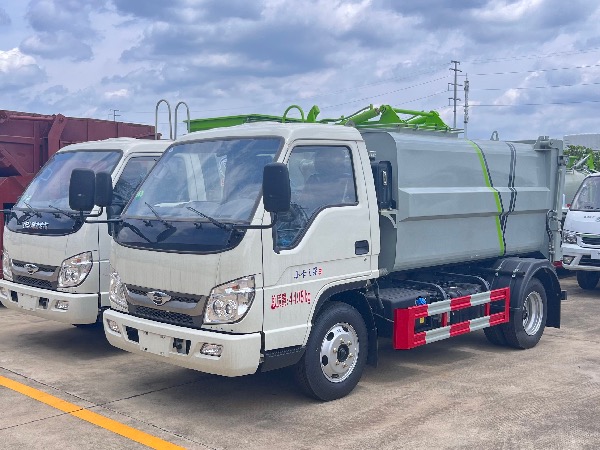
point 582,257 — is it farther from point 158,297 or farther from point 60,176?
point 158,297

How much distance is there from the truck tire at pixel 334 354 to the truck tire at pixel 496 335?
2473 mm

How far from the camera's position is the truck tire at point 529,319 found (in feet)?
27.0

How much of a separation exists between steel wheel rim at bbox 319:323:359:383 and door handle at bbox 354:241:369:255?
2.09ft

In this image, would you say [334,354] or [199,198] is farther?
[334,354]

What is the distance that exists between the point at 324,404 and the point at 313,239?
4.63 ft

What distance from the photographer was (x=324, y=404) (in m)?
6.14

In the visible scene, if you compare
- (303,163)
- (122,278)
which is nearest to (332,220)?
(303,163)

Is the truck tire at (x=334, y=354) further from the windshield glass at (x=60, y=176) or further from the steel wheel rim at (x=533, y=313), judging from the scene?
the windshield glass at (x=60, y=176)

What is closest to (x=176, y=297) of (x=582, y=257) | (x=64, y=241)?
(x=64, y=241)

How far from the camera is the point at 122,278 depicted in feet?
20.4

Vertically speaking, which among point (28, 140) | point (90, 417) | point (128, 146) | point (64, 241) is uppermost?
point (28, 140)

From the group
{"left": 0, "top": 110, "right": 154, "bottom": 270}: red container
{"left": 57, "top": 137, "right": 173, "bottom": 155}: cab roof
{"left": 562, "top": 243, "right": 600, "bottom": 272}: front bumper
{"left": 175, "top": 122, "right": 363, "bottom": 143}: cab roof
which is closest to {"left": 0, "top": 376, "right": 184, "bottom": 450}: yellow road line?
{"left": 175, "top": 122, "right": 363, "bottom": 143}: cab roof

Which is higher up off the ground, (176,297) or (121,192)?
(121,192)

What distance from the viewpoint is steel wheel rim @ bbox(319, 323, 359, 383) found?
6.11m
